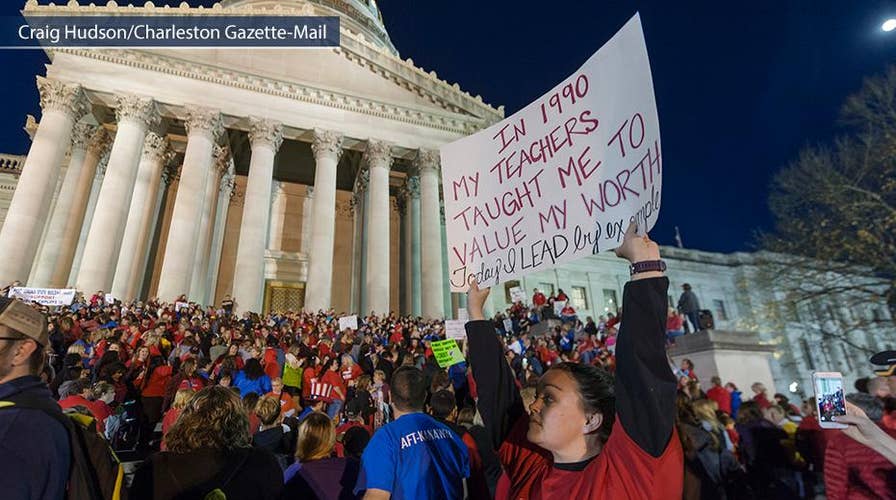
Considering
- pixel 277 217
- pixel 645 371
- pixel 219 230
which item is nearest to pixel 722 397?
pixel 645 371

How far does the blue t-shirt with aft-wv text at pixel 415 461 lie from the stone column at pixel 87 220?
85.3ft

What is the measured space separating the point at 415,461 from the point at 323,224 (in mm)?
23135

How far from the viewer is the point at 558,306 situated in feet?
66.1

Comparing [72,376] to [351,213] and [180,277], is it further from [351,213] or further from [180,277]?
[351,213]

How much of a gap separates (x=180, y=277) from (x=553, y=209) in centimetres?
2199

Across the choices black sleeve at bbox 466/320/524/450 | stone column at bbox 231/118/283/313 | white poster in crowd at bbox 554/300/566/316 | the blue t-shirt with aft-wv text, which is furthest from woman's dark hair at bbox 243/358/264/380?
stone column at bbox 231/118/283/313

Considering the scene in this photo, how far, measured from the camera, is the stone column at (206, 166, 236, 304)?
27719mm

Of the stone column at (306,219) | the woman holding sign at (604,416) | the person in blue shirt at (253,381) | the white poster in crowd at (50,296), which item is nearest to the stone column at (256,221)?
the white poster in crowd at (50,296)

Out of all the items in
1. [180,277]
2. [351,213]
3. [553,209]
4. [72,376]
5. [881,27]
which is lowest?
[72,376]

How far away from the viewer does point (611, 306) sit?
41.8m

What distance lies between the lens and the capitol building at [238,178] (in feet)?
69.9

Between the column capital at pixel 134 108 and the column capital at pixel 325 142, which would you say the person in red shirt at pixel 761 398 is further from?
the column capital at pixel 134 108

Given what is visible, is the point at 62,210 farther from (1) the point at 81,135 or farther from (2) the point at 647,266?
(2) the point at 647,266

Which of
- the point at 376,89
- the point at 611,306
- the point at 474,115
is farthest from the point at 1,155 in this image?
the point at 611,306
